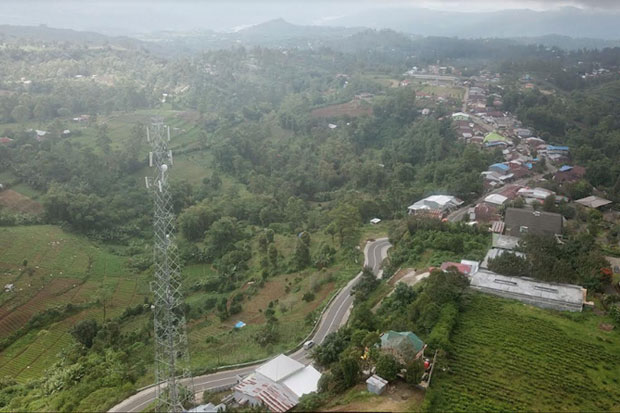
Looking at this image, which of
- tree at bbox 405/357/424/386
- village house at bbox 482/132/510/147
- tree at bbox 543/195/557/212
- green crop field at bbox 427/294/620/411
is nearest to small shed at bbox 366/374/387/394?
Result: tree at bbox 405/357/424/386

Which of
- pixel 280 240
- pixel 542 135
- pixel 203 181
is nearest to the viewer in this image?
pixel 280 240

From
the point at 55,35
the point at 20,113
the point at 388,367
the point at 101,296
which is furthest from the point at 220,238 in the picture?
the point at 55,35

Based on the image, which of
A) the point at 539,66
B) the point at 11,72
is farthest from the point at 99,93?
the point at 539,66

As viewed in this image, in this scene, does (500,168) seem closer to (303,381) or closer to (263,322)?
(263,322)

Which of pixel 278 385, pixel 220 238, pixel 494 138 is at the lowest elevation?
pixel 220 238

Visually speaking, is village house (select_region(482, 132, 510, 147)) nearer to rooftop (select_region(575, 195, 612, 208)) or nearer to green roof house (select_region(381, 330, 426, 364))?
rooftop (select_region(575, 195, 612, 208))

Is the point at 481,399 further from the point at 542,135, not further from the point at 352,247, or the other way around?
the point at 542,135
